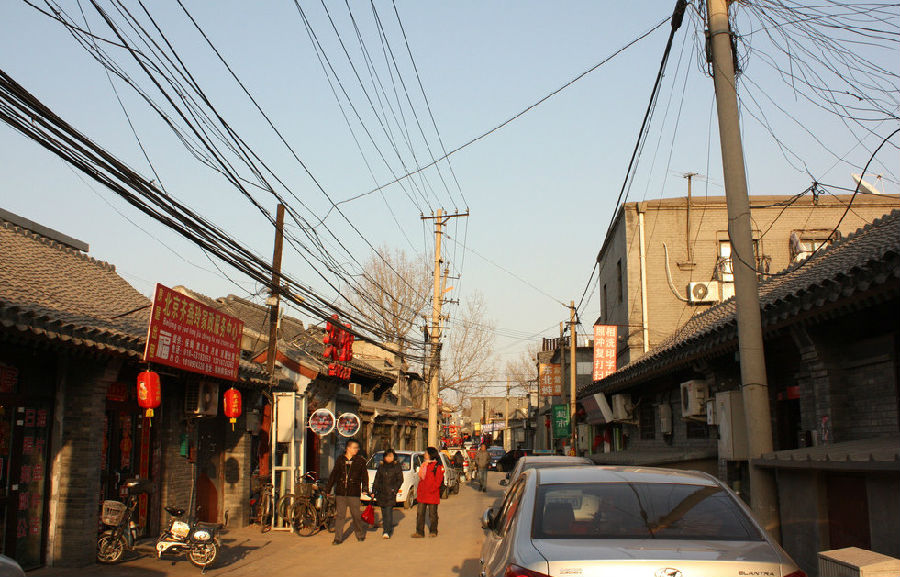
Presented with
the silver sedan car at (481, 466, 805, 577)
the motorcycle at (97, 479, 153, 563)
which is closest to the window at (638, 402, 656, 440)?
the motorcycle at (97, 479, 153, 563)

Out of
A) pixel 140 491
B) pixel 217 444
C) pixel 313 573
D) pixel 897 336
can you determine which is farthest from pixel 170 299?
pixel 897 336

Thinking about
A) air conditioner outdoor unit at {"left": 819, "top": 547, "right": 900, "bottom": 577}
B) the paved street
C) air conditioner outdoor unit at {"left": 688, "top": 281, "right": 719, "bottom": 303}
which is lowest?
the paved street

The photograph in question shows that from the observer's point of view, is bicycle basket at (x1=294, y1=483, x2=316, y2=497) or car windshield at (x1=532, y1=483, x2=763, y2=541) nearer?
car windshield at (x1=532, y1=483, x2=763, y2=541)

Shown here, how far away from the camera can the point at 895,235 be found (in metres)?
10.1

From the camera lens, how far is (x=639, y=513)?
5227mm

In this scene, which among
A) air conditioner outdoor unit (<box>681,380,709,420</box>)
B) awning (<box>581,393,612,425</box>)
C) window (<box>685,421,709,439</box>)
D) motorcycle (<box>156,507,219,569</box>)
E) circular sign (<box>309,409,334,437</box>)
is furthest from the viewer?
awning (<box>581,393,612,425</box>)

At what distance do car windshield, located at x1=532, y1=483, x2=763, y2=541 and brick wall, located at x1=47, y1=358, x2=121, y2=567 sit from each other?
8.68 m

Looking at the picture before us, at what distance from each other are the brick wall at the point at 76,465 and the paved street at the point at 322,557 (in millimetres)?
364

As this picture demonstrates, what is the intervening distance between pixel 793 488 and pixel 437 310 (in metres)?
24.7

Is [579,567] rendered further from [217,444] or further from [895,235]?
[217,444]

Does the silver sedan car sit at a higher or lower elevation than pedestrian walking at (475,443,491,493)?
higher

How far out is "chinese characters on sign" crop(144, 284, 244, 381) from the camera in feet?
39.3

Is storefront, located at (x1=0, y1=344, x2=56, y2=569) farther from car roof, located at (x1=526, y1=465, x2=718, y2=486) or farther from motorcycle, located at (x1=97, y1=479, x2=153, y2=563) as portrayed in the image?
car roof, located at (x1=526, y1=465, x2=718, y2=486)

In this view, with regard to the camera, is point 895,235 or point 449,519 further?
point 449,519
